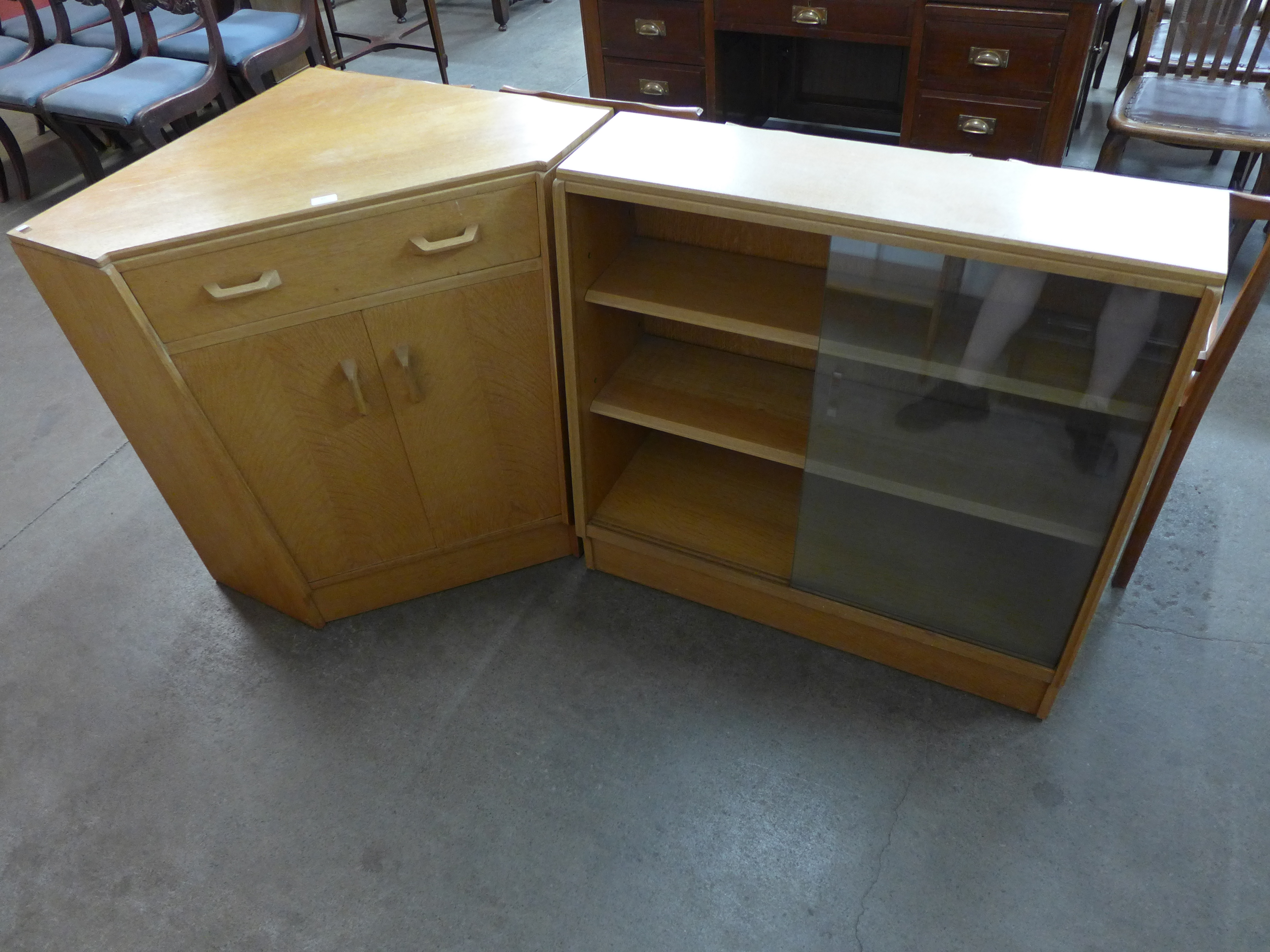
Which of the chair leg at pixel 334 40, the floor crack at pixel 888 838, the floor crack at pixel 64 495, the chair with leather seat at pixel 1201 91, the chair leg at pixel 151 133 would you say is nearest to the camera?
the floor crack at pixel 888 838

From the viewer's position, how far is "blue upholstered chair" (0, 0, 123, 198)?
125 inches

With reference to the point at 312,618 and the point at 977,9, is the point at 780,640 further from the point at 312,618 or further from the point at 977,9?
the point at 977,9

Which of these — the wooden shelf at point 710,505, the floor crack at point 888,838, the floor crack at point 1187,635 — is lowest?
the floor crack at point 888,838

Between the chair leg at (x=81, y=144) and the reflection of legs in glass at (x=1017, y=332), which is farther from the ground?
the reflection of legs in glass at (x=1017, y=332)

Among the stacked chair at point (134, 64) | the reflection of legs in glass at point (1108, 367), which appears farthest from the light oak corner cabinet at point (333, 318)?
the stacked chair at point (134, 64)

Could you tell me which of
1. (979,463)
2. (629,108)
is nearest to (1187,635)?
(979,463)

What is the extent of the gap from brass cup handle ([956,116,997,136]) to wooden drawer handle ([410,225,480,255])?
1795mm

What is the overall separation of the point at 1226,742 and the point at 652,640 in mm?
1110

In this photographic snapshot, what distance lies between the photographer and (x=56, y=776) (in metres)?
1.68

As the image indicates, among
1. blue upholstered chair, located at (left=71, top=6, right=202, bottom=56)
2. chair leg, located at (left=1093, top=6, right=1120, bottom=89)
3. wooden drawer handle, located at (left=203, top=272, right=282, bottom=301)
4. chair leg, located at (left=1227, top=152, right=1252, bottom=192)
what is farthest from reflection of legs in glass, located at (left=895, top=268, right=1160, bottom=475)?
blue upholstered chair, located at (left=71, top=6, right=202, bottom=56)

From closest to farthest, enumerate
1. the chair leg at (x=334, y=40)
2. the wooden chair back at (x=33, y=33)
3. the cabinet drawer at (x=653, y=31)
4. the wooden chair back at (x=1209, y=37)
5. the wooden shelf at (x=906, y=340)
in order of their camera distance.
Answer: the wooden shelf at (x=906, y=340)
the wooden chair back at (x=1209, y=37)
the cabinet drawer at (x=653, y=31)
the wooden chair back at (x=33, y=33)
the chair leg at (x=334, y=40)

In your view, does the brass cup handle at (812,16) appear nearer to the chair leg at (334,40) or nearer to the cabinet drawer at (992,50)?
the cabinet drawer at (992,50)

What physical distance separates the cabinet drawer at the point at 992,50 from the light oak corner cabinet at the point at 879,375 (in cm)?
126

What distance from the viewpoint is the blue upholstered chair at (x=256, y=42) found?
3320mm
